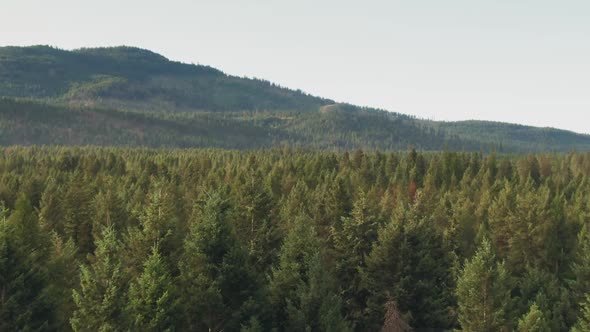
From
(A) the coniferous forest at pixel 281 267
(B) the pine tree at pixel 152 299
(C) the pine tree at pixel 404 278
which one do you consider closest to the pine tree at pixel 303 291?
(A) the coniferous forest at pixel 281 267

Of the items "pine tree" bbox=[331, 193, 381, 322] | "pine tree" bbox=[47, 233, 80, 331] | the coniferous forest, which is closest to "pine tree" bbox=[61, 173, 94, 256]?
the coniferous forest

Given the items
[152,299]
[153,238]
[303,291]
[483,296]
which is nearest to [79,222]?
[153,238]

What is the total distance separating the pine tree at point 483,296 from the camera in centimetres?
3981

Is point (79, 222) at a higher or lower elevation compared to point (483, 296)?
lower

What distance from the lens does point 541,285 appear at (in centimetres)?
5094

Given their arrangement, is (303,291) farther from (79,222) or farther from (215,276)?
(79,222)

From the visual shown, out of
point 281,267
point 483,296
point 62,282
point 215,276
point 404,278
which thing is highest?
point 215,276

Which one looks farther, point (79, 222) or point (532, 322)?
point (79, 222)

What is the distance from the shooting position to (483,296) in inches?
1583

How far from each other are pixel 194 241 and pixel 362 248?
18.1 meters

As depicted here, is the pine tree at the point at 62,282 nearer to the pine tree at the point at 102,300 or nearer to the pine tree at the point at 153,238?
the pine tree at the point at 153,238

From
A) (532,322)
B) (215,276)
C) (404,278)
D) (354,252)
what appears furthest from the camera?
(354,252)

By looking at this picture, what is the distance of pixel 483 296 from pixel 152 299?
23482 mm

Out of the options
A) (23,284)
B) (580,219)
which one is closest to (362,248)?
(23,284)
